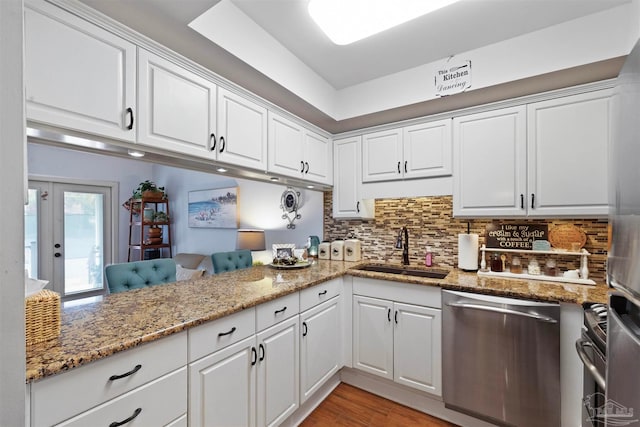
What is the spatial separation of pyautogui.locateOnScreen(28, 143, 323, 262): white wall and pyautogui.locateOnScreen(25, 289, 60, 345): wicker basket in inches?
92.2

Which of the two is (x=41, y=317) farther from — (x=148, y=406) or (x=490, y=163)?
(x=490, y=163)

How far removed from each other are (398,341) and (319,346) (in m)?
0.60

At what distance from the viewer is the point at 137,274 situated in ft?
6.03

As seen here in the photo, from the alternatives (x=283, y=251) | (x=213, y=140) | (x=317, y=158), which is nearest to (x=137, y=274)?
(x=213, y=140)

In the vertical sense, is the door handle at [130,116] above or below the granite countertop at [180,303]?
above

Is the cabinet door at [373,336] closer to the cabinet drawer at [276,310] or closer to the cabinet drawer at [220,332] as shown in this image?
the cabinet drawer at [276,310]

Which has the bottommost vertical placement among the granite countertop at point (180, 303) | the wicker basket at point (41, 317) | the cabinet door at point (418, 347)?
the cabinet door at point (418, 347)

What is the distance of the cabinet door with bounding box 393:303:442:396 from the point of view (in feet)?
6.47

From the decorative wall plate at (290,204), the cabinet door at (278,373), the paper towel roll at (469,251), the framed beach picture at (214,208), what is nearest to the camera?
the cabinet door at (278,373)

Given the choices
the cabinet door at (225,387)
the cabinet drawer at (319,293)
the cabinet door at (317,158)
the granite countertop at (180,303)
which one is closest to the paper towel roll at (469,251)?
Answer: the granite countertop at (180,303)

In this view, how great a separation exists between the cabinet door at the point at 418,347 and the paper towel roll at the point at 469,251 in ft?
1.84

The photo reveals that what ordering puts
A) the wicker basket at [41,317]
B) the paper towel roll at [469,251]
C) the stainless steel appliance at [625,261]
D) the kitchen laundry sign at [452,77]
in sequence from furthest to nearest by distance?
the paper towel roll at [469,251], the kitchen laundry sign at [452,77], the wicker basket at [41,317], the stainless steel appliance at [625,261]

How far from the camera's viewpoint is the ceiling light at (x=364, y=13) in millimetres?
1291

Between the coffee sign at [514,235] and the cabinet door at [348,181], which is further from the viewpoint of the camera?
the cabinet door at [348,181]
